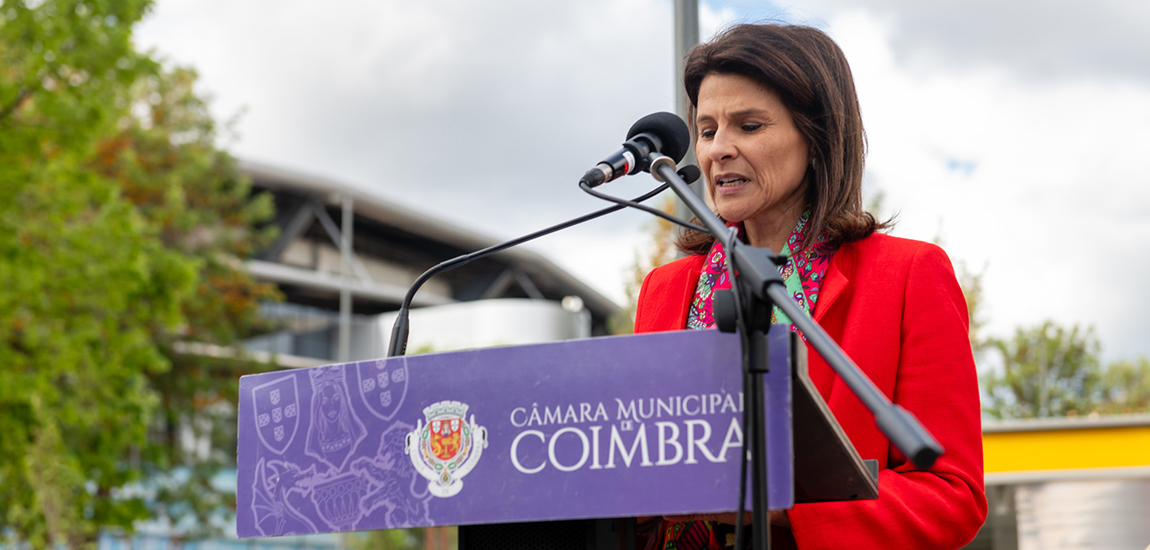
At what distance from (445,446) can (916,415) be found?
0.89 m

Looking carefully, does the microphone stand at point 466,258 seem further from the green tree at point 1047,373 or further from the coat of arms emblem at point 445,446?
the green tree at point 1047,373

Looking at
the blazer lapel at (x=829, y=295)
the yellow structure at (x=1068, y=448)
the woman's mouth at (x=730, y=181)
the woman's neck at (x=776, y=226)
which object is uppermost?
the woman's mouth at (x=730, y=181)

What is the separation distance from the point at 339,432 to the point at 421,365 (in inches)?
6.5

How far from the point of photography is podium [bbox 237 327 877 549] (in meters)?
1.33

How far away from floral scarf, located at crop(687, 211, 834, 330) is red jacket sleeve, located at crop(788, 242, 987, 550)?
116 mm

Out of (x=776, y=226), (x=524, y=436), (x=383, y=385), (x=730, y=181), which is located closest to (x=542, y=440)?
(x=524, y=436)

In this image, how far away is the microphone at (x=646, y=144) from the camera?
1.93 meters

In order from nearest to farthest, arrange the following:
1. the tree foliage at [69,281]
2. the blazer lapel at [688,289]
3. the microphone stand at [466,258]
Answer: the microphone stand at [466,258] < the blazer lapel at [688,289] < the tree foliage at [69,281]

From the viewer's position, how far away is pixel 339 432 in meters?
1.53

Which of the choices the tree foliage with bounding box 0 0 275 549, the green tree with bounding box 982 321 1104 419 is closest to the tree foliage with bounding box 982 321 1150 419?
the green tree with bounding box 982 321 1104 419

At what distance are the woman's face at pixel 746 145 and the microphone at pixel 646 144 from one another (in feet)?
0.57

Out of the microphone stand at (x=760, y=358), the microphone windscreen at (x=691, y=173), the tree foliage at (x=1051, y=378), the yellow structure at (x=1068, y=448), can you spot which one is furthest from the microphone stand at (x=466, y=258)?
the tree foliage at (x=1051, y=378)

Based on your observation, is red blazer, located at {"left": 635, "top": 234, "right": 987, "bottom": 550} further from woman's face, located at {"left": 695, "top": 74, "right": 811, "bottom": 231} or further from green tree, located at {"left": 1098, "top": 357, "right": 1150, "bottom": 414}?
green tree, located at {"left": 1098, "top": 357, "right": 1150, "bottom": 414}

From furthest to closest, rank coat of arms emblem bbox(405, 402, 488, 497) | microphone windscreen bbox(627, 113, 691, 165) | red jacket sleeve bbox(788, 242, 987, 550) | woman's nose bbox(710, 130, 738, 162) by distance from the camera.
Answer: woman's nose bbox(710, 130, 738, 162)
microphone windscreen bbox(627, 113, 691, 165)
red jacket sleeve bbox(788, 242, 987, 550)
coat of arms emblem bbox(405, 402, 488, 497)
